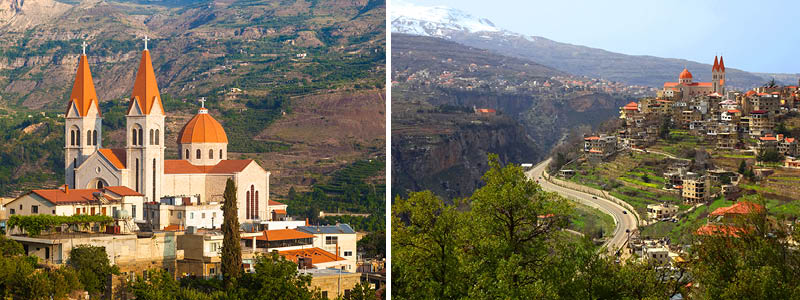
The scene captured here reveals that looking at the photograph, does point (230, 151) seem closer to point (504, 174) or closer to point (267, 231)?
point (267, 231)

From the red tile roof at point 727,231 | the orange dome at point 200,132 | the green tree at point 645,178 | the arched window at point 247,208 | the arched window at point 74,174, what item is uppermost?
the orange dome at point 200,132

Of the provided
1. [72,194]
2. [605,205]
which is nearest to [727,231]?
[605,205]

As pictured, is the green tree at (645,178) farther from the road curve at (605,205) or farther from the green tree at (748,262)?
the green tree at (748,262)

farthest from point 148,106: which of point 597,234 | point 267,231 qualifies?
point 597,234

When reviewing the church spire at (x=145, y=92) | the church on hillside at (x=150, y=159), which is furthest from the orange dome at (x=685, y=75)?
the church spire at (x=145, y=92)

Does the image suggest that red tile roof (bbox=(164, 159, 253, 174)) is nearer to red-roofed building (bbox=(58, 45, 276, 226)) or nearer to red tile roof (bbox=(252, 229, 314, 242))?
red-roofed building (bbox=(58, 45, 276, 226))

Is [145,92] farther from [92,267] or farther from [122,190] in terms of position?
[92,267]
